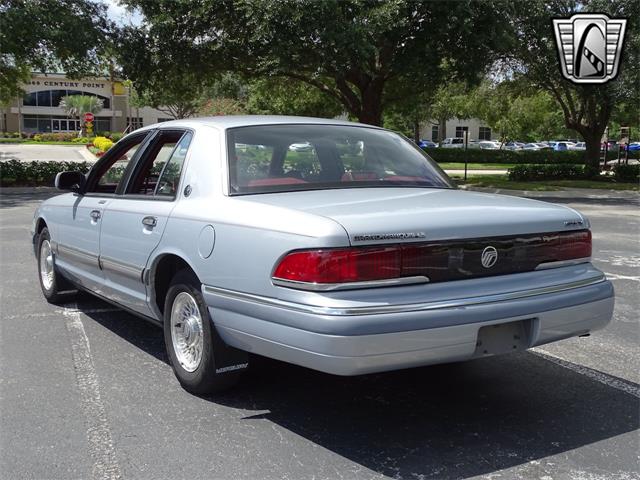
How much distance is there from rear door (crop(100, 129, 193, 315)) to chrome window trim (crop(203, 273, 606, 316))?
0.82 meters

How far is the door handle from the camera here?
4.29 meters

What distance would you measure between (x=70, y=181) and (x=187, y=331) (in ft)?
7.66

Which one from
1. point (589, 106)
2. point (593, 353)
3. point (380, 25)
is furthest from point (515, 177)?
point (593, 353)

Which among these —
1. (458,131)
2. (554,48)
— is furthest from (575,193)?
(458,131)

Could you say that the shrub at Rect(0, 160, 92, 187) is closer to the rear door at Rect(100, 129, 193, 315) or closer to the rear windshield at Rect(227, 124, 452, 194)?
the rear door at Rect(100, 129, 193, 315)

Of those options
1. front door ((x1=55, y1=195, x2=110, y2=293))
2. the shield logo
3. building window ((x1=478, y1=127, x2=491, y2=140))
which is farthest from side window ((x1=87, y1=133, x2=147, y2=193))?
building window ((x1=478, y1=127, x2=491, y2=140))

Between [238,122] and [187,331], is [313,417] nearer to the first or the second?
[187,331]

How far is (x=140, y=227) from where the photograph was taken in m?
4.45

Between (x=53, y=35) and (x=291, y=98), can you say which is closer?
(x=53, y=35)

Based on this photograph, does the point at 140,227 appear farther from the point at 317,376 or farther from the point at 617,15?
the point at 617,15

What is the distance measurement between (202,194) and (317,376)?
1.46 metres

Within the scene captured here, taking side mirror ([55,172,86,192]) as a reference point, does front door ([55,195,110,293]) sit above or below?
below

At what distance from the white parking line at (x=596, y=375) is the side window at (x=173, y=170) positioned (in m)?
2.92

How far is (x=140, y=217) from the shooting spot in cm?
448
